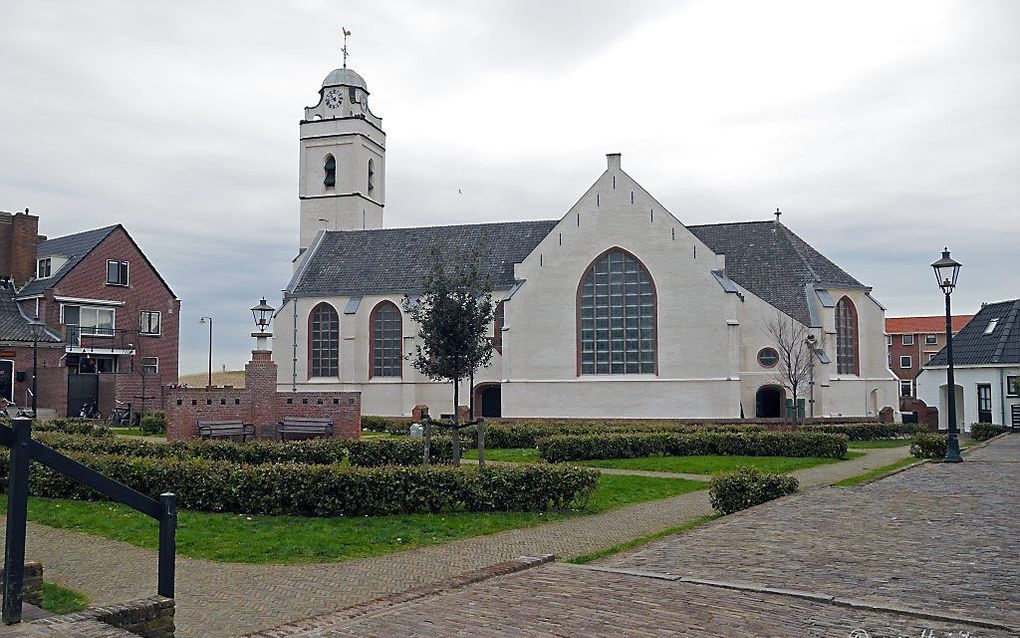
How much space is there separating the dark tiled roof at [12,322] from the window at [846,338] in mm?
41230

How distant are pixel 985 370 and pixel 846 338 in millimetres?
6942

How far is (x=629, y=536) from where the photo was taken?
487 inches

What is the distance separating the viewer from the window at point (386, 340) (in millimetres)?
45531

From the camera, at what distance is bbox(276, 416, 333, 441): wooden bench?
25156mm

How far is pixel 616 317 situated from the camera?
39.6 m

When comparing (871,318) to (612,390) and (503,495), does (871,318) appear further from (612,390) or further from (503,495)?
(503,495)

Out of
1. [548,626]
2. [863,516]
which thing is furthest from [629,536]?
[548,626]

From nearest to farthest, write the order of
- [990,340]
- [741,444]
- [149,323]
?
[741,444] < [990,340] < [149,323]

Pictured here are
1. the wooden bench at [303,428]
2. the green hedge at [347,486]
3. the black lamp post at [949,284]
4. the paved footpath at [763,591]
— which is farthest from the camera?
the wooden bench at [303,428]

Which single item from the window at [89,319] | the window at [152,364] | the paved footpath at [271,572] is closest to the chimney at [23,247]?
the window at [89,319]

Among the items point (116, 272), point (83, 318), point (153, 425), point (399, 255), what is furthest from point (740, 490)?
point (116, 272)

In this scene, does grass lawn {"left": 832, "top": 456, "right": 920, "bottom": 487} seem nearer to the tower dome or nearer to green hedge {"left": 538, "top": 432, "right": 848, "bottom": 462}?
green hedge {"left": 538, "top": 432, "right": 848, "bottom": 462}

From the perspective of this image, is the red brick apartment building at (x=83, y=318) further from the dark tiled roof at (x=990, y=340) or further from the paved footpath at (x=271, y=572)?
the dark tiled roof at (x=990, y=340)

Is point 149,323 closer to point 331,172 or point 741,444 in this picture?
point 331,172
